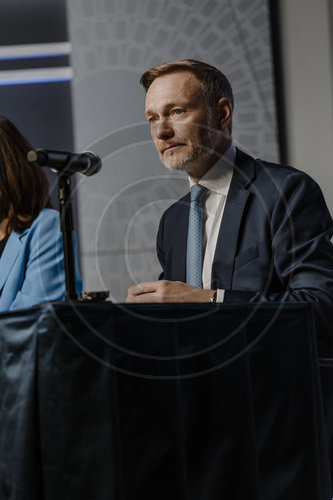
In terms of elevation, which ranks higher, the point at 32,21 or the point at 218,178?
the point at 32,21

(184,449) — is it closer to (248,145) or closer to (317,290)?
(317,290)

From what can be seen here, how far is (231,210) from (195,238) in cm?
10

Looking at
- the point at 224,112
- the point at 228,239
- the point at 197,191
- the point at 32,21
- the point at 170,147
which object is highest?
the point at 32,21

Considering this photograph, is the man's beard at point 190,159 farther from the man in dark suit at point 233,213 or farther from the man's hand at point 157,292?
the man's hand at point 157,292

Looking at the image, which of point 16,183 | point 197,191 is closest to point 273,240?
point 197,191

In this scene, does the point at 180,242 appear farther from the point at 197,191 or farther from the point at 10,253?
the point at 10,253

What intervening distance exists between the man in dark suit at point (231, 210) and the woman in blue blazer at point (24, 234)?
31 cm

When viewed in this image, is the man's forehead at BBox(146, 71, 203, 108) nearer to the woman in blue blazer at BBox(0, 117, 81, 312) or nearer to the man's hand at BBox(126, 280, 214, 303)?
the woman in blue blazer at BBox(0, 117, 81, 312)

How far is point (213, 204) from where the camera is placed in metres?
1.44

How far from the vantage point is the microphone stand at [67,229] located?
3.00 ft

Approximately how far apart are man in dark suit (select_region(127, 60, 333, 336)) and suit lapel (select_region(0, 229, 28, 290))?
0.41m

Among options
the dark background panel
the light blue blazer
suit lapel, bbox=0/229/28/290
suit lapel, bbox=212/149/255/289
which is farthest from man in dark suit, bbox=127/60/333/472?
the dark background panel

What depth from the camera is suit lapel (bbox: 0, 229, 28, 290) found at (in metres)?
1.71

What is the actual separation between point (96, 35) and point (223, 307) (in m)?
2.00
